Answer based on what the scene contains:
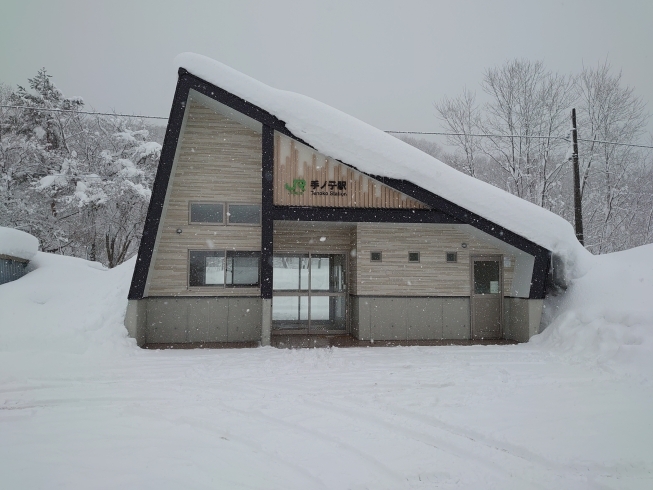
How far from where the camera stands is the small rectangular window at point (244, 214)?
480 inches

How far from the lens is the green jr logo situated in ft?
38.3

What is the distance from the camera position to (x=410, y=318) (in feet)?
41.5

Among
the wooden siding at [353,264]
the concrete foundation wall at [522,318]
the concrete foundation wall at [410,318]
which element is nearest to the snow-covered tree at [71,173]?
A: the wooden siding at [353,264]

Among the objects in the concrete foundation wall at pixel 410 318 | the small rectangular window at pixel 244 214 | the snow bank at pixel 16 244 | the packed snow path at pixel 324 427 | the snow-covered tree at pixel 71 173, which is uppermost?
the snow-covered tree at pixel 71 173

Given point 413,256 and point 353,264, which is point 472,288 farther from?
point 353,264

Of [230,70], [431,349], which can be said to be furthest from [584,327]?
[230,70]

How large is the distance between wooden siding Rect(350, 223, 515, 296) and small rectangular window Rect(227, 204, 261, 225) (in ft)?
9.76

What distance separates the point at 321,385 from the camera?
7328mm

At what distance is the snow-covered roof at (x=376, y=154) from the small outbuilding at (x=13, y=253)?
24.7ft

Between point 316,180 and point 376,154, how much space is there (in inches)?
70.2

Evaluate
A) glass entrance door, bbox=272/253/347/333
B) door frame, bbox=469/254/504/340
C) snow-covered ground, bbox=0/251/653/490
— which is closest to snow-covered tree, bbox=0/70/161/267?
snow-covered ground, bbox=0/251/653/490

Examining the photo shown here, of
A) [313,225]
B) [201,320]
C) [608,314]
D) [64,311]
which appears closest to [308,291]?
[313,225]

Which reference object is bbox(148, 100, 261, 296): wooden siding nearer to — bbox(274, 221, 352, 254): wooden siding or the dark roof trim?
the dark roof trim

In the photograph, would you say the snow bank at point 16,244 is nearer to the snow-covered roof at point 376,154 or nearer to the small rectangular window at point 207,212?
the small rectangular window at point 207,212
